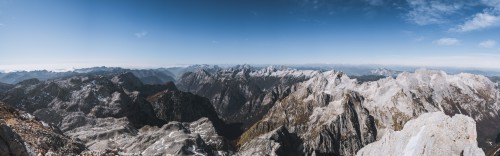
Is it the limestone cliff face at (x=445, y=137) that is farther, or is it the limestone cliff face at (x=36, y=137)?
the limestone cliff face at (x=445, y=137)

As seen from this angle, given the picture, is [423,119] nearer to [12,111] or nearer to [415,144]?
[415,144]

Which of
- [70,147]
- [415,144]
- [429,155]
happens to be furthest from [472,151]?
[70,147]

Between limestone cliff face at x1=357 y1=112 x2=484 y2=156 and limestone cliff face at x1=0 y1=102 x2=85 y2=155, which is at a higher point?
limestone cliff face at x1=0 y1=102 x2=85 y2=155

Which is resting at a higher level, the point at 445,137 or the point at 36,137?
the point at 36,137

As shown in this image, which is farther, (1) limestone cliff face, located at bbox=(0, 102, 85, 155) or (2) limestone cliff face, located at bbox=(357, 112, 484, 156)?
(2) limestone cliff face, located at bbox=(357, 112, 484, 156)

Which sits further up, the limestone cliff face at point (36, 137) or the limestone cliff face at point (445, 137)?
the limestone cliff face at point (36, 137)

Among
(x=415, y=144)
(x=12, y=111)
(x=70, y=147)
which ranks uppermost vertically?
(x=12, y=111)

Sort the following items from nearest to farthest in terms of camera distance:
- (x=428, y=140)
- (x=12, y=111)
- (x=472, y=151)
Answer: (x=12, y=111)
(x=472, y=151)
(x=428, y=140)

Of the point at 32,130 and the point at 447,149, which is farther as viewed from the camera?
the point at 447,149

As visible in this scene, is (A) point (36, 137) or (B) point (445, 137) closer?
(A) point (36, 137)

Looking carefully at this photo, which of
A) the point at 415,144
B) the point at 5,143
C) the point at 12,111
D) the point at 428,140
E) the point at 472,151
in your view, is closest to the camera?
the point at 5,143

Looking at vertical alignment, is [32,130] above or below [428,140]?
above
